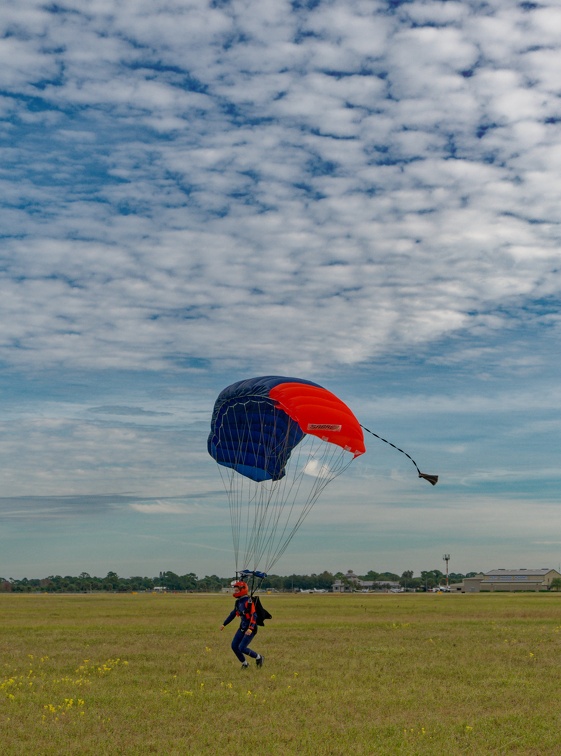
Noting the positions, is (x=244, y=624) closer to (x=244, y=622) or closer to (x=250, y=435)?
(x=244, y=622)

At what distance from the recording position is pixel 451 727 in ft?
43.2

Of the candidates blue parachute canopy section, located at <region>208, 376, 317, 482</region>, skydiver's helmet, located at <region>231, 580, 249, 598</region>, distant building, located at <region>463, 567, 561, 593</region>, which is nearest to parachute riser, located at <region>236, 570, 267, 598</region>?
skydiver's helmet, located at <region>231, 580, 249, 598</region>

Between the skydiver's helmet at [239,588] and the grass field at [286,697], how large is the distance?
6.12 ft

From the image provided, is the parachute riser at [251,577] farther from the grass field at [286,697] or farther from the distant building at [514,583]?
the distant building at [514,583]

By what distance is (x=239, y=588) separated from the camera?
64.1 ft

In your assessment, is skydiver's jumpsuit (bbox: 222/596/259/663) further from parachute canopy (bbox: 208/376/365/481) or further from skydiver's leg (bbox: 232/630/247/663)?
parachute canopy (bbox: 208/376/365/481)

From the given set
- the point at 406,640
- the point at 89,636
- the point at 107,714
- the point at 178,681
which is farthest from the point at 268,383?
the point at 89,636

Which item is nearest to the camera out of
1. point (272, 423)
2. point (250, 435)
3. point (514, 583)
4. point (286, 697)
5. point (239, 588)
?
point (286, 697)

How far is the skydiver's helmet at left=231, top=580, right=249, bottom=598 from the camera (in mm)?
19484

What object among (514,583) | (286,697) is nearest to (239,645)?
(286,697)

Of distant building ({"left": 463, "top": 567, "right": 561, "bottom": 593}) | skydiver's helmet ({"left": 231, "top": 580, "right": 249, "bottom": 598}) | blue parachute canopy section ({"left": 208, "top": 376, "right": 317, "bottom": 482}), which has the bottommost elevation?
distant building ({"left": 463, "top": 567, "right": 561, "bottom": 593})

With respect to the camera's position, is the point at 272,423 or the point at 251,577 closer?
the point at 251,577

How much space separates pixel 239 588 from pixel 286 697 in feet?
14.3

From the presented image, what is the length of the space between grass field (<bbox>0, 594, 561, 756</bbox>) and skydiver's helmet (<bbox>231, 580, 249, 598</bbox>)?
1865mm
